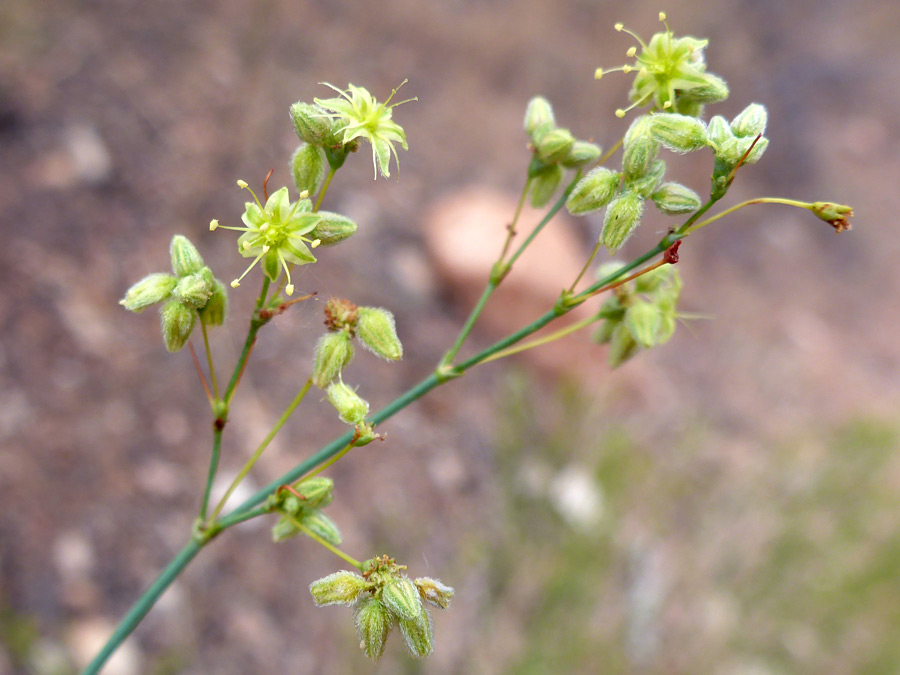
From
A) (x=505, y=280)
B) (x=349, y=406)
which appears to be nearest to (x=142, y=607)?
(x=349, y=406)

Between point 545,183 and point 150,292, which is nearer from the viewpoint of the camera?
point 150,292

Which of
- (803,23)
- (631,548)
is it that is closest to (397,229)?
(631,548)

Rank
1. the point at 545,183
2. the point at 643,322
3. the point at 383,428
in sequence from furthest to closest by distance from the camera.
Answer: the point at 383,428, the point at 545,183, the point at 643,322

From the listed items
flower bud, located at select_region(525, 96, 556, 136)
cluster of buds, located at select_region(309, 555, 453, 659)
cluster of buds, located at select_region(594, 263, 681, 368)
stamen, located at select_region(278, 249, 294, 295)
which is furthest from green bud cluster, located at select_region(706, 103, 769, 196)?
cluster of buds, located at select_region(309, 555, 453, 659)

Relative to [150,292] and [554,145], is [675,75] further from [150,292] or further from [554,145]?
[150,292]

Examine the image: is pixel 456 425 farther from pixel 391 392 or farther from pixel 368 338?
pixel 368 338

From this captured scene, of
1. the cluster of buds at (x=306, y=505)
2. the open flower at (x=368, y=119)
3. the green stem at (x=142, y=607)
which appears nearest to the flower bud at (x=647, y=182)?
the open flower at (x=368, y=119)

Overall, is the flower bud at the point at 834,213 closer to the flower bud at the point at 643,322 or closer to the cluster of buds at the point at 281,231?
the flower bud at the point at 643,322
